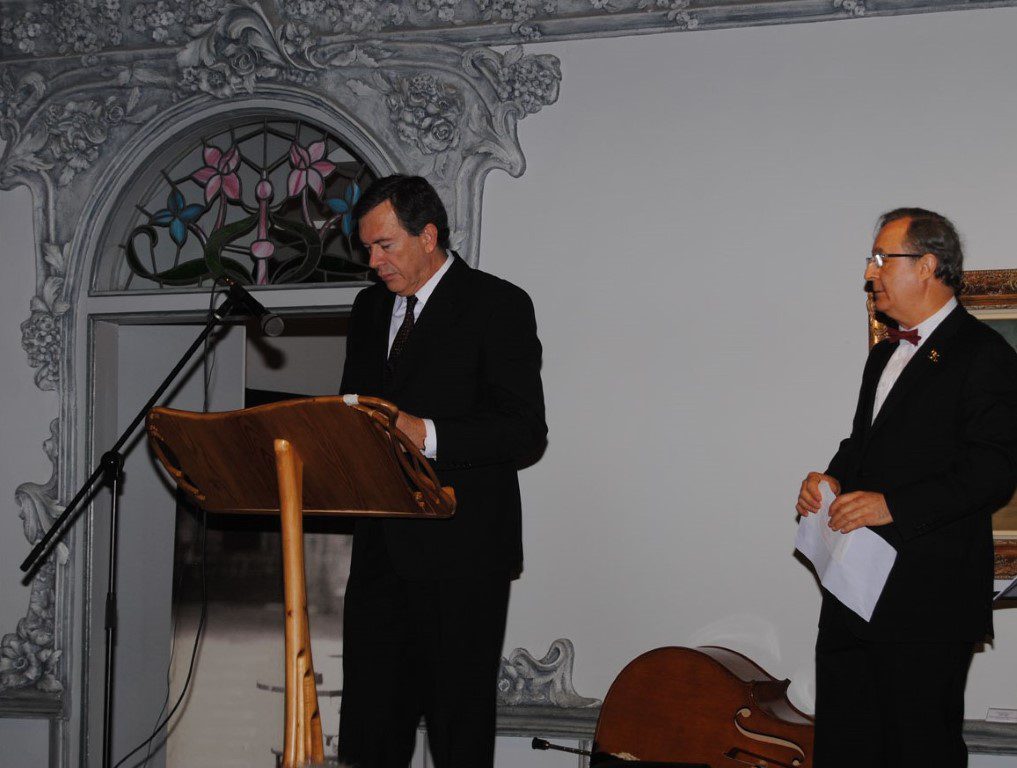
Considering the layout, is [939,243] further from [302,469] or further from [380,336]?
[302,469]

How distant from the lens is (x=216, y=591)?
5164mm

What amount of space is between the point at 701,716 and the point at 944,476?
1002mm

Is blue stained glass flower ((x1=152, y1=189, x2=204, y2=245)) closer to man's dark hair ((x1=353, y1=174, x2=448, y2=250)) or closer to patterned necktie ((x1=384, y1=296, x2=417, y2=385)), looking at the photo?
man's dark hair ((x1=353, y1=174, x2=448, y2=250))

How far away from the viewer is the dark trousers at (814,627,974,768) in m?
2.66

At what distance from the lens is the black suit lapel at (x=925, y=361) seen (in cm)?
280

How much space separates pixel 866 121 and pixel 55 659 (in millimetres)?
3564

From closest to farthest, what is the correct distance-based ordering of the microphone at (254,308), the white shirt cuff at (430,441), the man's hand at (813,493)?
the white shirt cuff at (430,441)
the man's hand at (813,493)
the microphone at (254,308)

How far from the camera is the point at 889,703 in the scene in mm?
2715

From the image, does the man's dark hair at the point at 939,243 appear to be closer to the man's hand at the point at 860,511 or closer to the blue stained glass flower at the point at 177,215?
the man's hand at the point at 860,511

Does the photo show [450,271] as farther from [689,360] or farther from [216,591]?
[216,591]

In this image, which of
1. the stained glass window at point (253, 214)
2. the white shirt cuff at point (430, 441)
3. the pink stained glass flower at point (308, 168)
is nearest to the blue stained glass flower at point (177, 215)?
the stained glass window at point (253, 214)

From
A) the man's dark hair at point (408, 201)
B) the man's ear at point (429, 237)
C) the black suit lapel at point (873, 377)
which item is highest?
the man's dark hair at point (408, 201)

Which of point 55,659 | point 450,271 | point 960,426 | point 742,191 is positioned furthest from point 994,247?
point 55,659

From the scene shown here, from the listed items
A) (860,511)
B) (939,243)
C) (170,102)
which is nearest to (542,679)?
(860,511)
